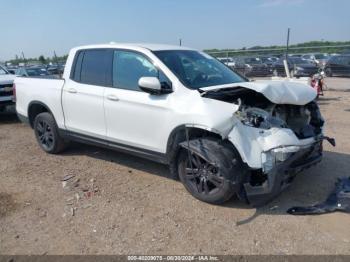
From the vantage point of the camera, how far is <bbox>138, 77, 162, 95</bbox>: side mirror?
486cm

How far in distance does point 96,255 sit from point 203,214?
4.26ft

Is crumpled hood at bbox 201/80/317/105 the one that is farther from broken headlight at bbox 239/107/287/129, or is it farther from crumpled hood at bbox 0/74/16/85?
crumpled hood at bbox 0/74/16/85

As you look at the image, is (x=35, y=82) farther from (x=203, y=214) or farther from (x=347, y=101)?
(x=347, y=101)

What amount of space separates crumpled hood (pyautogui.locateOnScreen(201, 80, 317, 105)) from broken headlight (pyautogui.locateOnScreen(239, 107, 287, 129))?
0.19m

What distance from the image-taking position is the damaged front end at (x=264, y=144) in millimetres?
4195

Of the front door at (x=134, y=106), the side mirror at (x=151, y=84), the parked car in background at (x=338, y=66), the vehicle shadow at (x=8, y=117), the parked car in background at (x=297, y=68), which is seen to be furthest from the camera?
the parked car in background at (x=338, y=66)

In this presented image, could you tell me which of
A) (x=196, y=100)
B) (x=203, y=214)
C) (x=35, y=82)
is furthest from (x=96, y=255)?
(x=35, y=82)

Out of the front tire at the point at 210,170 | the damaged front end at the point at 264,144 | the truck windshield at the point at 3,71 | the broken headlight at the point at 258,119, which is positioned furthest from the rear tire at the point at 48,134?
the truck windshield at the point at 3,71

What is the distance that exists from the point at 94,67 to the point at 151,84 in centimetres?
147

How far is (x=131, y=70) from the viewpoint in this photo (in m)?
5.45

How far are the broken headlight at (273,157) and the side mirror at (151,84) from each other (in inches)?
59.2

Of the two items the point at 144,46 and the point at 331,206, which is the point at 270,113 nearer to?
the point at 331,206

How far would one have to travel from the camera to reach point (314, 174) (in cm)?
556

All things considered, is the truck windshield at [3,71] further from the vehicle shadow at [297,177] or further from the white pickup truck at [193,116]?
the white pickup truck at [193,116]
